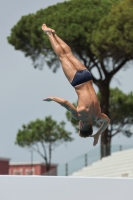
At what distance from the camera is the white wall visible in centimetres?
886

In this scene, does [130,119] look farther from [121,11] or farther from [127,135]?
[121,11]

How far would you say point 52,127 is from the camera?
129ft

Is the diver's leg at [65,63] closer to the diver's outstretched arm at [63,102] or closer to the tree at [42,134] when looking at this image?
the diver's outstretched arm at [63,102]

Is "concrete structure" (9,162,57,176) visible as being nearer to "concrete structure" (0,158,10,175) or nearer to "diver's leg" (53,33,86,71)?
"concrete structure" (0,158,10,175)

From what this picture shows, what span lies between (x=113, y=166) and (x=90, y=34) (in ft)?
21.6

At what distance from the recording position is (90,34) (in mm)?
26328

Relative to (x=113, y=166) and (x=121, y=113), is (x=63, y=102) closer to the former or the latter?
(x=113, y=166)

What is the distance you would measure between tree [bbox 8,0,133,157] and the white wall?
1587 cm

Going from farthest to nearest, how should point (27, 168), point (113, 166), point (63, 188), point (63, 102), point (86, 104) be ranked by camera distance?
point (27, 168)
point (113, 166)
point (86, 104)
point (63, 102)
point (63, 188)

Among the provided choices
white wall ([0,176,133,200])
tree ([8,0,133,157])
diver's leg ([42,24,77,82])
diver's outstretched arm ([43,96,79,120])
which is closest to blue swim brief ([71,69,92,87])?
diver's leg ([42,24,77,82])

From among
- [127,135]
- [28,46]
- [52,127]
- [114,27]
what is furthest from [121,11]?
[52,127]

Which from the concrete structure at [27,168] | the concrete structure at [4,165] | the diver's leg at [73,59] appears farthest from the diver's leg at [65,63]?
the concrete structure at [27,168]

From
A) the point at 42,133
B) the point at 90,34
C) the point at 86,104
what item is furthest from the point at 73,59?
the point at 42,133

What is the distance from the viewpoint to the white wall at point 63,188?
8.86 m
